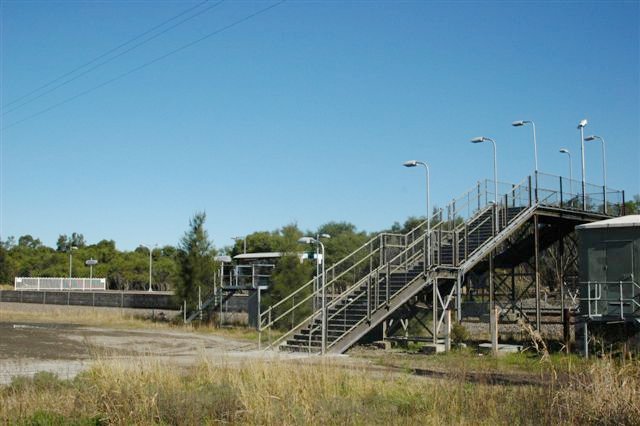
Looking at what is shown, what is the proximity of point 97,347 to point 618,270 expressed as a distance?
58.8 feet

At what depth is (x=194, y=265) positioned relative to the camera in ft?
136

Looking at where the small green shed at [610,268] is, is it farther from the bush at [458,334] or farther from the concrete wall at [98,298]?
the concrete wall at [98,298]

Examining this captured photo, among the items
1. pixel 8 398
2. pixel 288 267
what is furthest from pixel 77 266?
pixel 8 398

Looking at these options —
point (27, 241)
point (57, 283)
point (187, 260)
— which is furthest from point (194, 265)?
point (27, 241)

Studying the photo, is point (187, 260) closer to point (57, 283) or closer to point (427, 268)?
point (427, 268)

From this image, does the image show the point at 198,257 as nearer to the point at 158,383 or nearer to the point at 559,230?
the point at 559,230

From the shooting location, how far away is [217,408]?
37.2ft

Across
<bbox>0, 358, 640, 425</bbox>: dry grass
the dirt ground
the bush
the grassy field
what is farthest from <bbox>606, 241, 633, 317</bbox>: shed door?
<bbox>0, 358, 640, 425</bbox>: dry grass

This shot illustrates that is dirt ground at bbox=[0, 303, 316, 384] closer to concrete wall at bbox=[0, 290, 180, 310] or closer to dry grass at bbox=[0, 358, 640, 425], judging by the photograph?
dry grass at bbox=[0, 358, 640, 425]

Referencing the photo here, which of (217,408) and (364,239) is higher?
(364,239)

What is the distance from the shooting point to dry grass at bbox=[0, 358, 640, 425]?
1016 cm

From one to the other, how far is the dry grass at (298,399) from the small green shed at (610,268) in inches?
513

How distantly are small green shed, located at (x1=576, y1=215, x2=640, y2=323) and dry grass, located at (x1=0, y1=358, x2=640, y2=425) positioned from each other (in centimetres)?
1303

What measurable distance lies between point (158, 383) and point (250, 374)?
159cm
